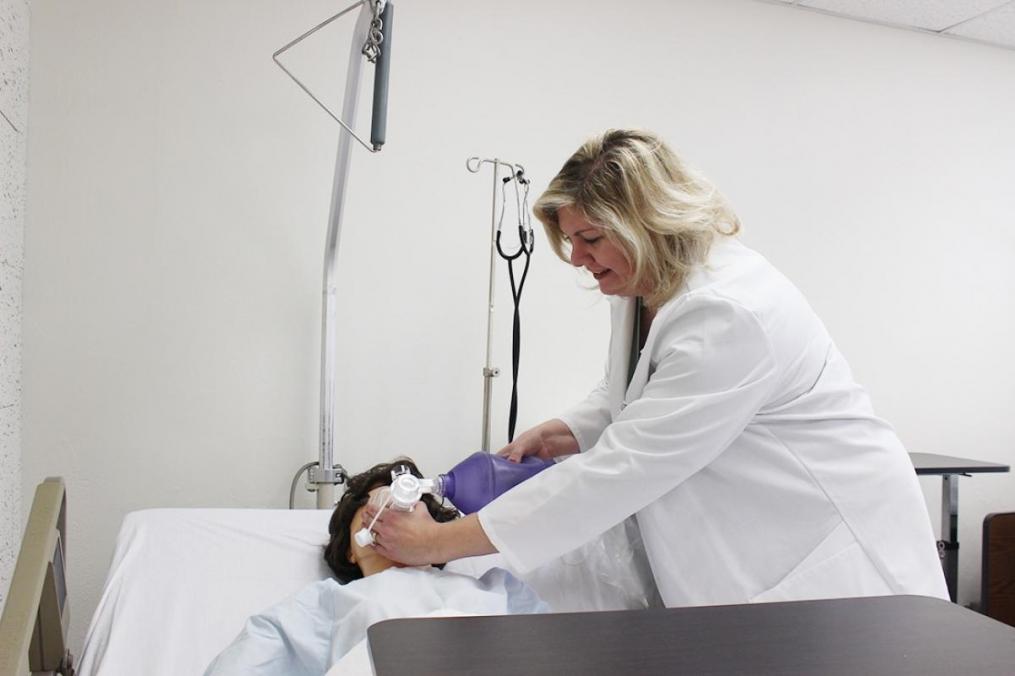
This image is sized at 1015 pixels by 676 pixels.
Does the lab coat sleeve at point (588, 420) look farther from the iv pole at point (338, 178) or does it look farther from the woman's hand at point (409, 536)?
the iv pole at point (338, 178)

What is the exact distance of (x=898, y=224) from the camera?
3012 mm

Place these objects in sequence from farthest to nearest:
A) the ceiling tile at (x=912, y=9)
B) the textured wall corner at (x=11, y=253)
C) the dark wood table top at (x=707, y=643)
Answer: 1. the ceiling tile at (x=912, y=9)
2. the textured wall corner at (x=11, y=253)
3. the dark wood table top at (x=707, y=643)

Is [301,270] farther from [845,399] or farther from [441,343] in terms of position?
[845,399]

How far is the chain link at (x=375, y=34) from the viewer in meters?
1.52

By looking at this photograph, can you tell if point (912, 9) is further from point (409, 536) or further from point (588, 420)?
point (409, 536)

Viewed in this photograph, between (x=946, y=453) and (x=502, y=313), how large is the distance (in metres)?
1.80

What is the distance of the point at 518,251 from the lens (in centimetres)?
244

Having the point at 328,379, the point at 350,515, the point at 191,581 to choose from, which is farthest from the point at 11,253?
the point at 350,515

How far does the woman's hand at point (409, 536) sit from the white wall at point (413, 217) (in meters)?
1.01

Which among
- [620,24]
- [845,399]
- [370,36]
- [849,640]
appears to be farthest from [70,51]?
[849,640]

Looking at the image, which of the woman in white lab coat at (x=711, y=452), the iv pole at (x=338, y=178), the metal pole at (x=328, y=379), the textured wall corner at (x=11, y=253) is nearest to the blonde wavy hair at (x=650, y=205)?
the woman in white lab coat at (x=711, y=452)

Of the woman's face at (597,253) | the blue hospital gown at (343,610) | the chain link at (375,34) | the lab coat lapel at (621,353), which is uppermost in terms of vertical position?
the chain link at (375,34)

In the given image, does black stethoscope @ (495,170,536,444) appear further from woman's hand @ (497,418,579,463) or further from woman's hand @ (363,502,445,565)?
woman's hand @ (363,502,445,565)

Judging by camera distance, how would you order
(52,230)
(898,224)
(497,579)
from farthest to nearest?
(898,224)
(52,230)
(497,579)
